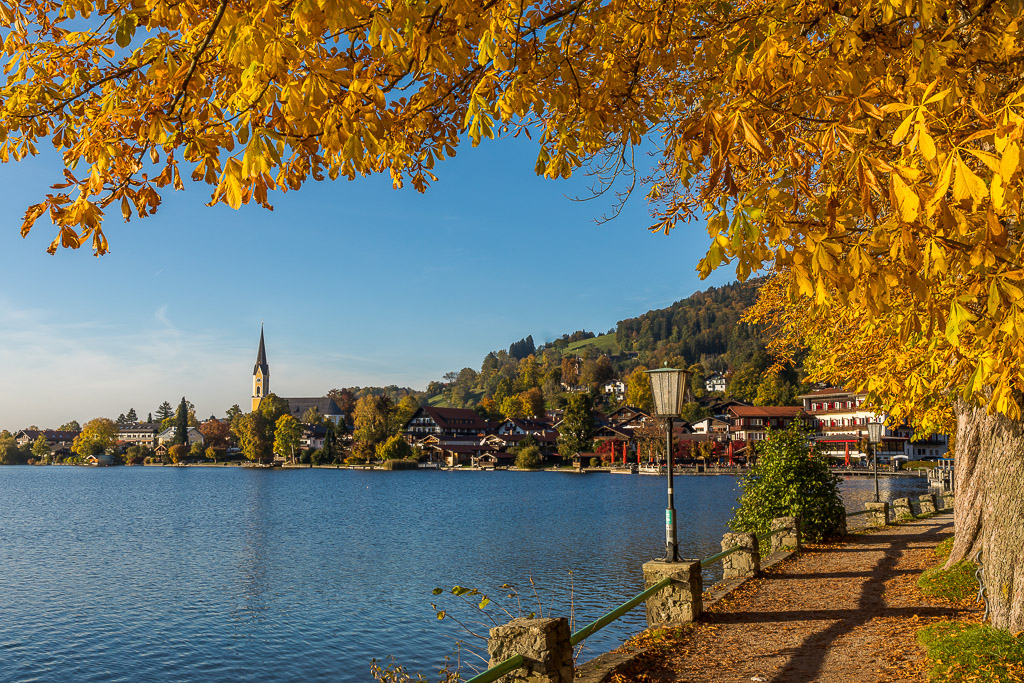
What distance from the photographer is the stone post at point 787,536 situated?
619 inches

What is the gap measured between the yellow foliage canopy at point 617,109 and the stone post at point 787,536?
37.6 feet

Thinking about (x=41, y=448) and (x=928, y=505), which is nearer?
(x=928, y=505)

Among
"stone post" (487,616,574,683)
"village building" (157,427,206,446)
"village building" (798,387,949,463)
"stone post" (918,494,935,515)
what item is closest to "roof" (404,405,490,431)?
"village building" (798,387,949,463)

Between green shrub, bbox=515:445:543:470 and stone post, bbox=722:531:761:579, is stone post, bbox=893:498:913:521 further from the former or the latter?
green shrub, bbox=515:445:543:470

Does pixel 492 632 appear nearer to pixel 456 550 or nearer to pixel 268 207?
pixel 268 207

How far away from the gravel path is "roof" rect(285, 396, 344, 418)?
169296 millimetres

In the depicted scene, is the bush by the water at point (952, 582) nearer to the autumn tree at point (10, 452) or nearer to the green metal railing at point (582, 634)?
the green metal railing at point (582, 634)

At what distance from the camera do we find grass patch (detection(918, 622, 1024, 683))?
645cm

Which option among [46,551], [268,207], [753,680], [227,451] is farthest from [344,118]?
[227,451]

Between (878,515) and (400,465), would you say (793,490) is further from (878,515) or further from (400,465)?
(400,465)

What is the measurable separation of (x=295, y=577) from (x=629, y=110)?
76.5 feet

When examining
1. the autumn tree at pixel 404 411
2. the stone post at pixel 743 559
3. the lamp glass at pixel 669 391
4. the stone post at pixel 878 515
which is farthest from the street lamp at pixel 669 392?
the autumn tree at pixel 404 411

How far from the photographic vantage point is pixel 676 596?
9.70 metres

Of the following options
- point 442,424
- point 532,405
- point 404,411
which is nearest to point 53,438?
point 404,411
